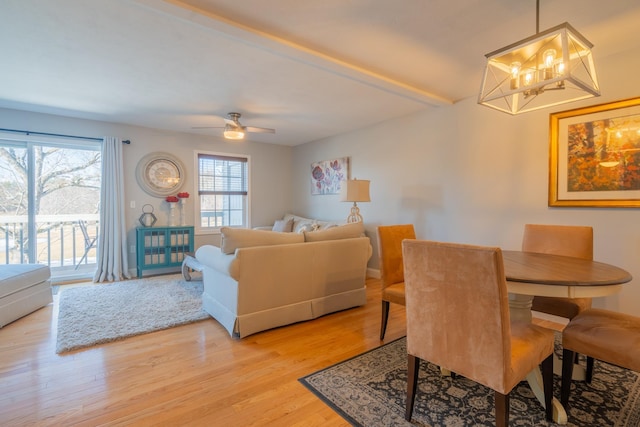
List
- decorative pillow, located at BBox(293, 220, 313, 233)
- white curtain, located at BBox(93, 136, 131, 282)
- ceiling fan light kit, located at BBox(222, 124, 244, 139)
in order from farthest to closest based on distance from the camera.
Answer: decorative pillow, located at BBox(293, 220, 313, 233) → white curtain, located at BBox(93, 136, 131, 282) → ceiling fan light kit, located at BBox(222, 124, 244, 139)

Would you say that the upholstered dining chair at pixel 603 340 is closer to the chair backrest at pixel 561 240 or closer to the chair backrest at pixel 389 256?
the chair backrest at pixel 561 240

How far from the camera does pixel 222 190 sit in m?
5.84

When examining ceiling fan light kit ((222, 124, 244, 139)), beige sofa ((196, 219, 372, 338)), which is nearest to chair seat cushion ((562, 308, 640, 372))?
beige sofa ((196, 219, 372, 338))

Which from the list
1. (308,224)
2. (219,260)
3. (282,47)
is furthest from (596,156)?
(308,224)

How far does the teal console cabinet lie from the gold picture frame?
15.6 ft

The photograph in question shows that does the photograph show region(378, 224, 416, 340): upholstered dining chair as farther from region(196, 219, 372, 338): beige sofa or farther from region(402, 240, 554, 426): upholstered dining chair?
region(402, 240, 554, 426): upholstered dining chair

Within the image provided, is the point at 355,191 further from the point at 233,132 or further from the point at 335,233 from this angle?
the point at 233,132

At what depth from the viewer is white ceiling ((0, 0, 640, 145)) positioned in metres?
2.00

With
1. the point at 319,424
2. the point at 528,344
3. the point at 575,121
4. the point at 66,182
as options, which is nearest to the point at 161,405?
the point at 319,424

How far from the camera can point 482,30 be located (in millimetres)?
2225

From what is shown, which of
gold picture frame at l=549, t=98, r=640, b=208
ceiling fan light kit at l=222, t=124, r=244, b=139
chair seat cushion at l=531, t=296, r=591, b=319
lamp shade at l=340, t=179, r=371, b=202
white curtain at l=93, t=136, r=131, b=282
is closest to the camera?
chair seat cushion at l=531, t=296, r=591, b=319

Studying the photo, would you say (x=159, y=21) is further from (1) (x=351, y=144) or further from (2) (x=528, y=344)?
(1) (x=351, y=144)

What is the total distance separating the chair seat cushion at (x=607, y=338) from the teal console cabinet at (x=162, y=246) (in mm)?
4492

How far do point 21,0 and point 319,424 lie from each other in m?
3.11
